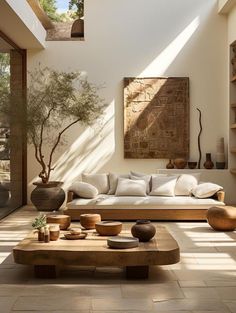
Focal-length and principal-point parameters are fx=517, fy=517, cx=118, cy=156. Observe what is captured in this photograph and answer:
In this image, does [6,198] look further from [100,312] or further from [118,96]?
[100,312]

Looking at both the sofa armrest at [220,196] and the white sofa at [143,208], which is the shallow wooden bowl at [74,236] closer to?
the white sofa at [143,208]

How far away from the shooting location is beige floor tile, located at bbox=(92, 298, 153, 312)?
3643 mm

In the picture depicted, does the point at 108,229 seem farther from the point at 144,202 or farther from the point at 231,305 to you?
the point at 144,202

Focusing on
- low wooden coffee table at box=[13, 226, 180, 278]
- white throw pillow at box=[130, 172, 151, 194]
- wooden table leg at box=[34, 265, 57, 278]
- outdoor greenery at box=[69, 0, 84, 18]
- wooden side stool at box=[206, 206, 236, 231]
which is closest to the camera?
low wooden coffee table at box=[13, 226, 180, 278]

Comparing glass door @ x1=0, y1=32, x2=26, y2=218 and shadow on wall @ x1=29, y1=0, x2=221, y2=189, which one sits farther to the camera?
shadow on wall @ x1=29, y1=0, x2=221, y2=189

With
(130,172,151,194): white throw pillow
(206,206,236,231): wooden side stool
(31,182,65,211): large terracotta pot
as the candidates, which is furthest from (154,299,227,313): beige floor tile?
(31,182,65,211): large terracotta pot

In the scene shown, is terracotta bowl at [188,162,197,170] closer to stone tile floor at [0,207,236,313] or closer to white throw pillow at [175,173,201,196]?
white throw pillow at [175,173,201,196]

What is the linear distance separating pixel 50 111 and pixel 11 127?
0.76m

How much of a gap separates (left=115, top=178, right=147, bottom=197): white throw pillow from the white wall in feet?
4.79

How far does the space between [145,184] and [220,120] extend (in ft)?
7.52

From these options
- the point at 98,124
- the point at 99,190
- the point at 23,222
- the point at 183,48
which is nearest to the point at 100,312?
the point at 23,222

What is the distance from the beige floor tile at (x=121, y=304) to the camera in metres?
3.64

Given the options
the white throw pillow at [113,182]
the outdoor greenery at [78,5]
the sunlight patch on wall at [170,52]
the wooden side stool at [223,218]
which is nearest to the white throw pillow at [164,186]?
the white throw pillow at [113,182]

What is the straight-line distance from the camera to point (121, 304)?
3742mm
